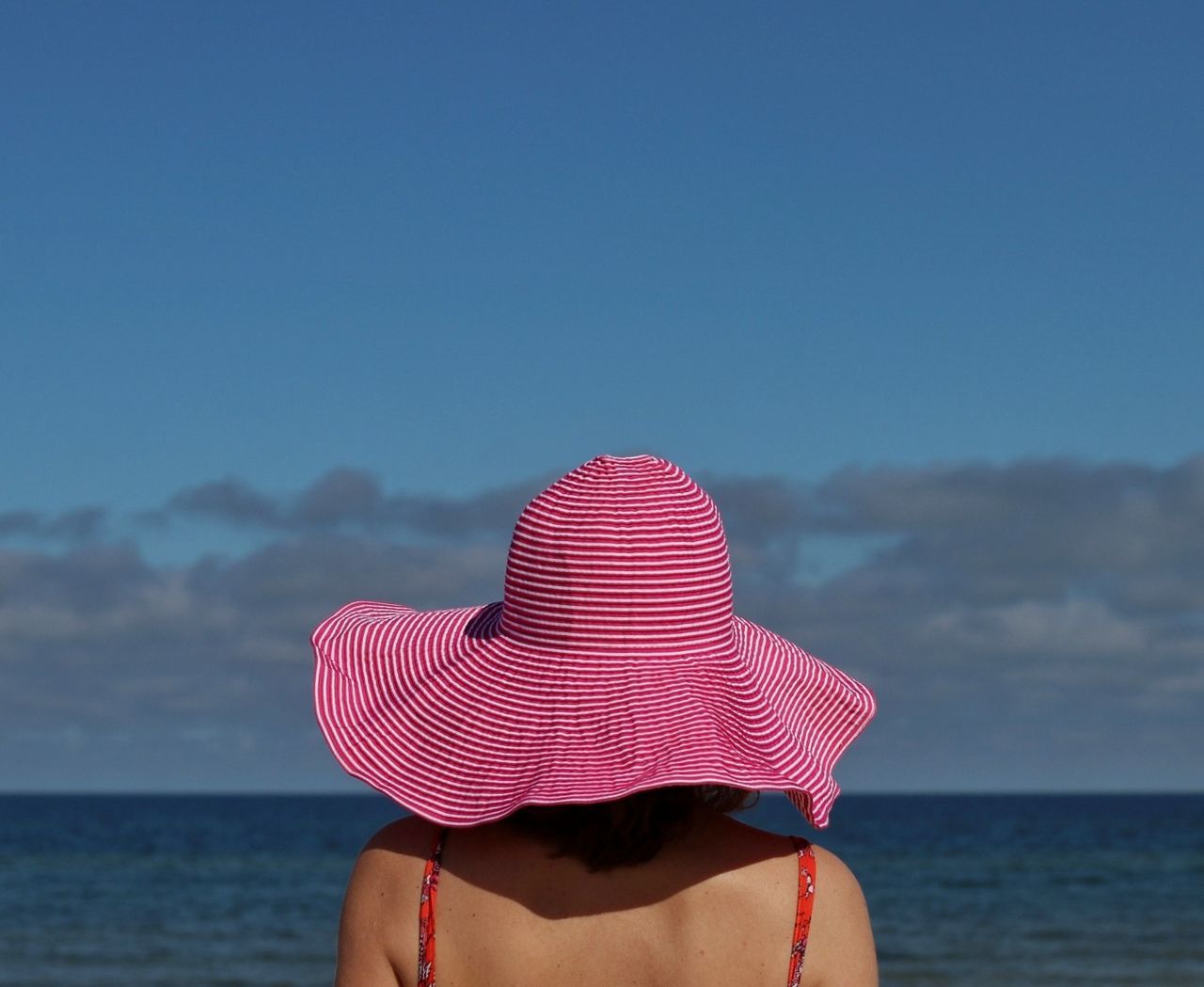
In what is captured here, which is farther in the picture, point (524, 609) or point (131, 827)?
point (131, 827)

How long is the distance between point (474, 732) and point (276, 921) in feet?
54.4

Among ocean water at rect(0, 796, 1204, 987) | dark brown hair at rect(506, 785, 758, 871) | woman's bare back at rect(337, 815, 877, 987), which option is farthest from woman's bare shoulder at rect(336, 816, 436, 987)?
ocean water at rect(0, 796, 1204, 987)

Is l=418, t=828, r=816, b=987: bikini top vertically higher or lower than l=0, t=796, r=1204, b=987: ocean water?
higher

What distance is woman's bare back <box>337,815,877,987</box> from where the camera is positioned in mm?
1638

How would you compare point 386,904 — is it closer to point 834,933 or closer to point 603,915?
point 603,915

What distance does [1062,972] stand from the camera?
12875mm

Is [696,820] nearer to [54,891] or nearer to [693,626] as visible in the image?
[693,626]

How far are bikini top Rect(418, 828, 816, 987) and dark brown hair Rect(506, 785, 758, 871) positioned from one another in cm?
10

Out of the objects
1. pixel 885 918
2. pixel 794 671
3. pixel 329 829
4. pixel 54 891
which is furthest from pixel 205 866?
pixel 794 671

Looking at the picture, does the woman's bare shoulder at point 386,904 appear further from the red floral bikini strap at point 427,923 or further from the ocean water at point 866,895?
the ocean water at point 866,895

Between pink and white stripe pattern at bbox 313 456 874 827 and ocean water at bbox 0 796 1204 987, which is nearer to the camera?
pink and white stripe pattern at bbox 313 456 874 827

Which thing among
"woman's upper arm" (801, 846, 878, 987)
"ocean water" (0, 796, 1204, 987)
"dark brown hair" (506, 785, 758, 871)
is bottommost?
"ocean water" (0, 796, 1204, 987)

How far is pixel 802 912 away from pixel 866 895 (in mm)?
20901

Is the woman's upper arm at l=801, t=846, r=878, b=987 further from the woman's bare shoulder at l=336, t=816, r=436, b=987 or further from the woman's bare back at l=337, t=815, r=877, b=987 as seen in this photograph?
the woman's bare shoulder at l=336, t=816, r=436, b=987
